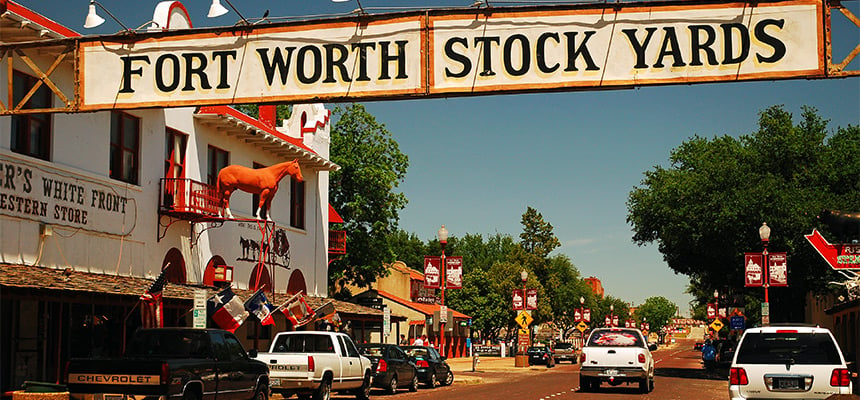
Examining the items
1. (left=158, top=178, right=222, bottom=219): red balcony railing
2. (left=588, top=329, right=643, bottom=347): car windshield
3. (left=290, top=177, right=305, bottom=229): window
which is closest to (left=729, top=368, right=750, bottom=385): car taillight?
(left=588, top=329, right=643, bottom=347): car windshield

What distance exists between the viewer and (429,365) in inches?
1342

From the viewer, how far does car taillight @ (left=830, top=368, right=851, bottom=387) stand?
52.5ft

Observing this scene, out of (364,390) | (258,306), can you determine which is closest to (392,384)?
(364,390)

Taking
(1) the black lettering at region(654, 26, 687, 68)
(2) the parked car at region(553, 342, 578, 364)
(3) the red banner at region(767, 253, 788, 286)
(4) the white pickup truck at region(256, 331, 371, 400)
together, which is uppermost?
(1) the black lettering at region(654, 26, 687, 68)

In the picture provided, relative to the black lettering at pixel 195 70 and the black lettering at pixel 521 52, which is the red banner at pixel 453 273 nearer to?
the black lettering at pixel 195 70

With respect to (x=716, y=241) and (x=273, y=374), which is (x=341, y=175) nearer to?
(x=716, y=241)

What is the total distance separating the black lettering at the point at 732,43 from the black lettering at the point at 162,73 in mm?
7788

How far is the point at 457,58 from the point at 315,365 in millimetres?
11322

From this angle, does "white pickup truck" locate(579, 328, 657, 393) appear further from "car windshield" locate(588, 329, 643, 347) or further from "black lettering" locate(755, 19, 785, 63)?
"black lettering" locate(755, 19, 785, 63)

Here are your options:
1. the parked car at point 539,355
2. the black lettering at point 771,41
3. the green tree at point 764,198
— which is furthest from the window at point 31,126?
the parked car at point 539,355

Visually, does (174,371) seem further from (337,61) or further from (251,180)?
(251,180)

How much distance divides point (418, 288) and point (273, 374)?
191 ft

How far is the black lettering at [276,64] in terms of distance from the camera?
13609 millimetres

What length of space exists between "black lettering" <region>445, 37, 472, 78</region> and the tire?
45.1 feet
